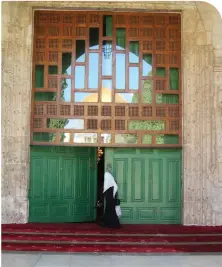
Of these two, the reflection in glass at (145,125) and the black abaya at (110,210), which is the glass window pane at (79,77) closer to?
the reflection in glass at (145,125)

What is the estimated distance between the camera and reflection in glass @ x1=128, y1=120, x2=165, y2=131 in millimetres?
7844

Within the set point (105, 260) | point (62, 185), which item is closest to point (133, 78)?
point (62, 185)

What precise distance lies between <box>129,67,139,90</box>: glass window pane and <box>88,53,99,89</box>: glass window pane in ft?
2.22

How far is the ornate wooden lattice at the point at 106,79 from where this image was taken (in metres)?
7.79

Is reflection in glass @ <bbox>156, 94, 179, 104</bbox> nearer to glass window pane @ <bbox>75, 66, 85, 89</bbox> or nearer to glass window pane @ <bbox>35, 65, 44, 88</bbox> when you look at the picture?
glass window pane @ <bbox>75, 66, 85, 89</bbox>

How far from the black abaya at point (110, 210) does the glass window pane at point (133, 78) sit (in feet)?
7.05

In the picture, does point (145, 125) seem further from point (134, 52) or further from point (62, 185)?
point (62, 185)

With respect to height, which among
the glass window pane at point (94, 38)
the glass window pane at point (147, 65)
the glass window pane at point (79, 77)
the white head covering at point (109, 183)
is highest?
the glass window pane at point (94, 38)

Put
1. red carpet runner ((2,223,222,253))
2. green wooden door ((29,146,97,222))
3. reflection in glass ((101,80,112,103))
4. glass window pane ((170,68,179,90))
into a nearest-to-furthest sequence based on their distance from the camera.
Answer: red carpet runner ((2,223,222,253)) → green wooden door ((29,146,97,222)) → reflection in glass ((101,80,112,103)) → glass window pane ((170,68,179,90))

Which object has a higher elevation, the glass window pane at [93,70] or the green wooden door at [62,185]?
the glass window pane at [93,70]

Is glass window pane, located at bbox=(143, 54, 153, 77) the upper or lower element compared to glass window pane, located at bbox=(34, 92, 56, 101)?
upper

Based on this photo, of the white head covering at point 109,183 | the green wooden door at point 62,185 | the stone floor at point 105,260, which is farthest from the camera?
the green wooden door at point 62,185

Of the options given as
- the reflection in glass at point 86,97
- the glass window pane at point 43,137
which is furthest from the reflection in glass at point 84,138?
the reflection in glass at point 86,97

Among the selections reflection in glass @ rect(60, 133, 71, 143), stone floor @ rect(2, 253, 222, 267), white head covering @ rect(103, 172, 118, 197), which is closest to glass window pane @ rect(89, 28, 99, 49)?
reflection in glass @ rect(60, 133, 71, 143)
